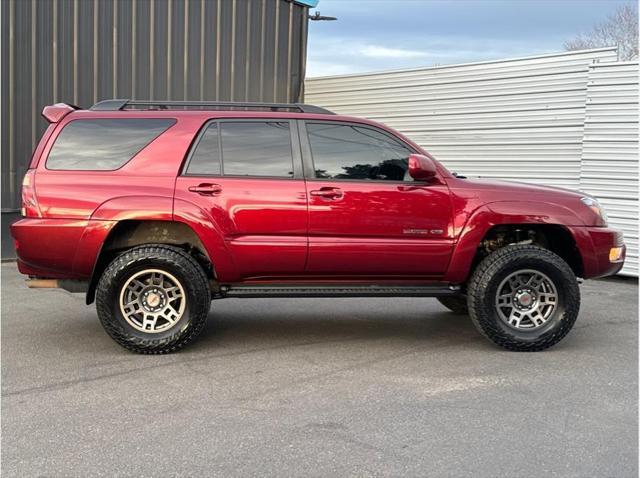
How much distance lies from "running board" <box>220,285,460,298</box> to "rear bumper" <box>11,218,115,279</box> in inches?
41.0

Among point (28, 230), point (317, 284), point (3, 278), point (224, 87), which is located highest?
point (224, 87)

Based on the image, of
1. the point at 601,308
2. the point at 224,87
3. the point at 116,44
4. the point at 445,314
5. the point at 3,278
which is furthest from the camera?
the point at 224,87

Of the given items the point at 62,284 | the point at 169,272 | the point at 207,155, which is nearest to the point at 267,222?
the point at 207,155

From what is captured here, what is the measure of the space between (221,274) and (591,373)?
2892 mm

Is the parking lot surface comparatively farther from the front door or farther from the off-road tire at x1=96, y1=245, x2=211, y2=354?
the front door

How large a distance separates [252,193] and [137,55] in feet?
22.1

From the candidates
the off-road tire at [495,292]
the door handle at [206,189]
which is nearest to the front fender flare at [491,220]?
the off-road tire at [495,292]

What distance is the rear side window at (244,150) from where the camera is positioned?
17.3 feet

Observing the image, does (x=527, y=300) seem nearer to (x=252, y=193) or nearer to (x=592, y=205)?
(x=592, y=205)

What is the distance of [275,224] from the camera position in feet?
17.0

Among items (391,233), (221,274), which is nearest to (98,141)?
(221,274)

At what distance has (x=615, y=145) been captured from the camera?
30.6 feet

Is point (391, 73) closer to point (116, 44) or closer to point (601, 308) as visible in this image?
point (116, 44)

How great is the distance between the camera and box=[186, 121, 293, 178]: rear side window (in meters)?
5.26
